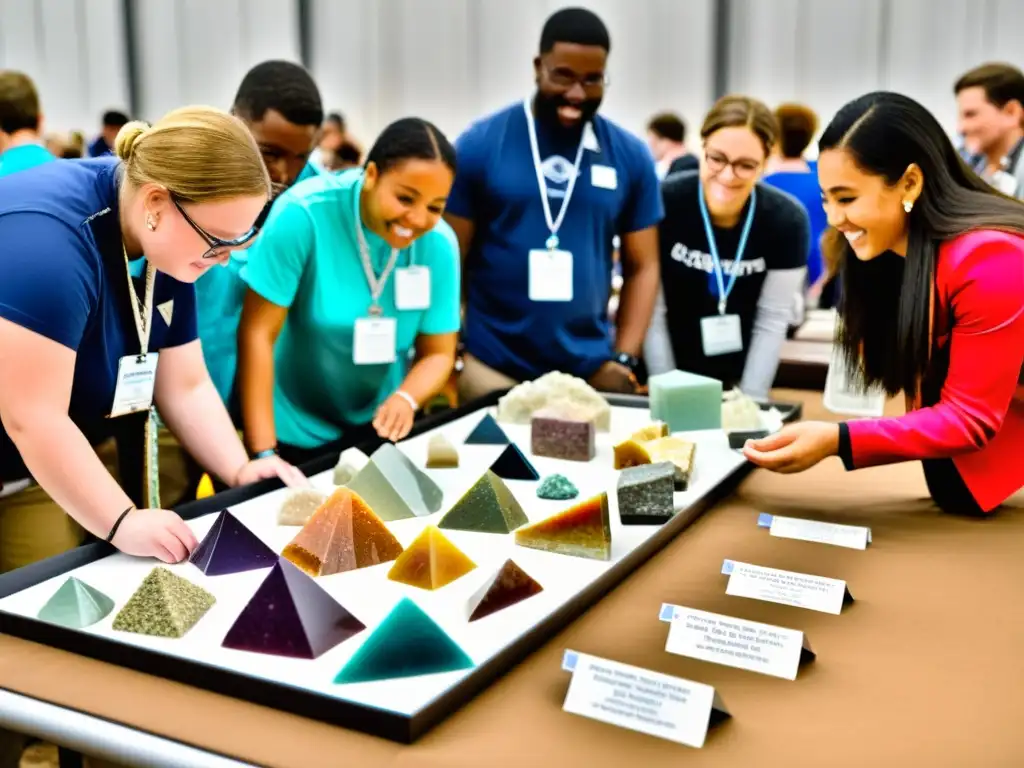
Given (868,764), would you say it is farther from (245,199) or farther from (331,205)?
(331,205)

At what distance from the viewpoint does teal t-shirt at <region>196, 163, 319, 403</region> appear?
7.08 feet

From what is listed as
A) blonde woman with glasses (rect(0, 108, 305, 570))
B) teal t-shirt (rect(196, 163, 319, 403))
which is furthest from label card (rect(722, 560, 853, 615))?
teal t-shirt (rect(196, 163, 319, 403))

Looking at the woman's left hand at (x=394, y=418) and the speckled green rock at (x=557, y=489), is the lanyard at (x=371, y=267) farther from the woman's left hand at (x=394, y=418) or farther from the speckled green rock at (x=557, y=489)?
the speckled green rock at (x=557, y=489)

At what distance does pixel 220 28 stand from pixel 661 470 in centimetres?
853

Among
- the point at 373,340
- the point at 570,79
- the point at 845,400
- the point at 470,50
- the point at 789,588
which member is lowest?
the point at 845,400

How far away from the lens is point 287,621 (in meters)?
1.11

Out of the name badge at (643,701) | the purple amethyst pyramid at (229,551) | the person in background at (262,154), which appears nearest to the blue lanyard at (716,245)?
the person in background at (262,154)

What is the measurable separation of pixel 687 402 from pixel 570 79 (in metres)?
0.99

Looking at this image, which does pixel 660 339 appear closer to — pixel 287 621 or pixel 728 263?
pixel 728 263

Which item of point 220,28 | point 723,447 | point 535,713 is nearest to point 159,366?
point 535,713

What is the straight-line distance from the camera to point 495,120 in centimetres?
274

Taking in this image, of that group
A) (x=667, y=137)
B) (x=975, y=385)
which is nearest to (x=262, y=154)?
(x=975, y=385)

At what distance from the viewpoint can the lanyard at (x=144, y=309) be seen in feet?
4.96

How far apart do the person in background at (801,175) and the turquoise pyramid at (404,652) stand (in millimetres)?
3787
